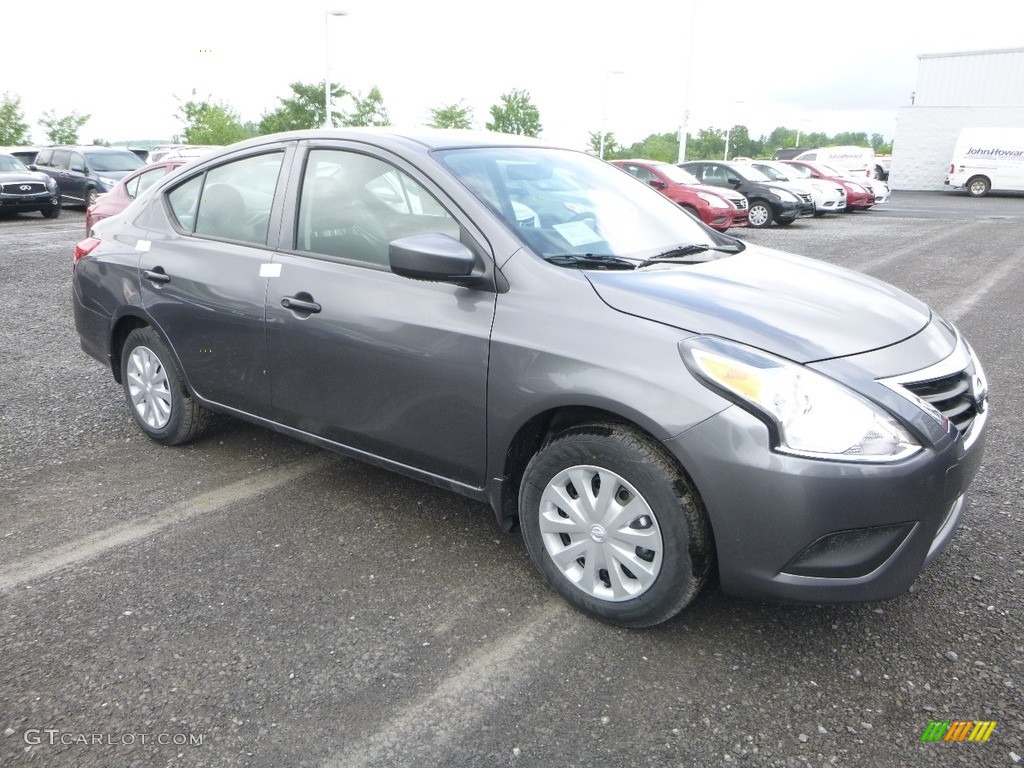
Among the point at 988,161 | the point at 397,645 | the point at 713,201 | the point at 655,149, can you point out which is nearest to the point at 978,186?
the point at 988,161

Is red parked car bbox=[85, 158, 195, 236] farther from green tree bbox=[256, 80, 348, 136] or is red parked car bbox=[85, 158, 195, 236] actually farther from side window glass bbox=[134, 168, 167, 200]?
green tree bbox=[256, 80, 348, 136]

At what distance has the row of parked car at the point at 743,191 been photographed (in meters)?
17.1

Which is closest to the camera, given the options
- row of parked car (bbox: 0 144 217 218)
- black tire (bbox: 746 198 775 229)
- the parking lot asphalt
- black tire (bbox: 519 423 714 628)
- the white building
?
the parking lot asphalt

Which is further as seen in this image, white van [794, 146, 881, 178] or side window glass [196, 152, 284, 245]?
white van [794, 146, 881, 178]

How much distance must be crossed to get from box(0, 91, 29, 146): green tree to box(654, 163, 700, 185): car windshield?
1786 inches

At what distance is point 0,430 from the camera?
192 inches

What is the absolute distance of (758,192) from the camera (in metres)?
19.2

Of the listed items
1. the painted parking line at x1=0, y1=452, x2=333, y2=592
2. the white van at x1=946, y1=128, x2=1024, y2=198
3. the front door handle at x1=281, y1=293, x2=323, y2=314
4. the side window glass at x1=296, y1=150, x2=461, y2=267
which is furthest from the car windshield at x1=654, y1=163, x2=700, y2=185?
the white van at x1=946, y1=128, x2=1024, y2=198

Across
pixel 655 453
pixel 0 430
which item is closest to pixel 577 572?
pixel 655 453

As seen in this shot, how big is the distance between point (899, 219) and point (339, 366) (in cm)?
2082

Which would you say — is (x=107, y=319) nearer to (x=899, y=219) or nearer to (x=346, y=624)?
(x=346, y=624)

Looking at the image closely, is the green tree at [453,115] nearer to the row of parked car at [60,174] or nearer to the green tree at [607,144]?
the green tree at [607,144]

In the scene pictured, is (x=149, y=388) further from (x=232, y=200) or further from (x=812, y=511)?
(x=812, y=511)

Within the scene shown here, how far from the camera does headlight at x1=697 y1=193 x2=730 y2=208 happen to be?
16938 millimetres
